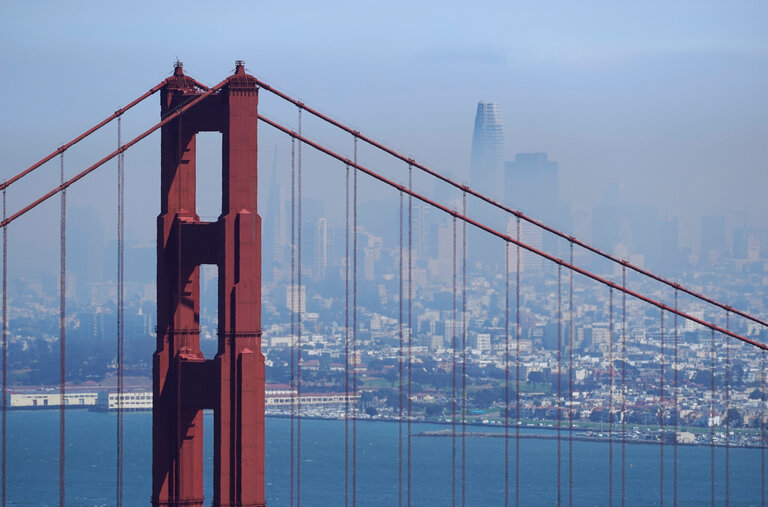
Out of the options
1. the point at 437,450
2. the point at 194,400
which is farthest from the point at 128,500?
the point at 194,400

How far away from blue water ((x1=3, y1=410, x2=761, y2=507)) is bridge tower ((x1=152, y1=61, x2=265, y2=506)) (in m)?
56.3

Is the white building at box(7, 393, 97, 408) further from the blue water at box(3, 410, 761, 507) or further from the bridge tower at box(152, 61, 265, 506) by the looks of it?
the bridge tower at box(152, 61, 265, 506)

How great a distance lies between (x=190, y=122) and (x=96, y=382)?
130 metres

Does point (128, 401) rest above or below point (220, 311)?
below

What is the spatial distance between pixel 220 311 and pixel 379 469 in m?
80.7

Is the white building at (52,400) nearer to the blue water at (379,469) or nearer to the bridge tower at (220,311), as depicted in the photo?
the blue water at (379,469)

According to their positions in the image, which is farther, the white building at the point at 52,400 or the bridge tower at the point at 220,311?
the white building at the point at 52,400

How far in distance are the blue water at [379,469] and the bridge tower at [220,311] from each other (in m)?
56.3

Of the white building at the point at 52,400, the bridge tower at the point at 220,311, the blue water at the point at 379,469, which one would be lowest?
the blue water at the point at 379,469

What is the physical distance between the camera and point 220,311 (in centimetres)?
2369

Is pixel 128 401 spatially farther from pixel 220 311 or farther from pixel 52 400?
pixel 220 311

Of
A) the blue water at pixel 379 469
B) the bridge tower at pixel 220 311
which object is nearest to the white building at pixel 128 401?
the blue water at pixel 379 469

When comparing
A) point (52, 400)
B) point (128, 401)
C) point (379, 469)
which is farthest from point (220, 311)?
point (52, 400)

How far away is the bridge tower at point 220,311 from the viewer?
2356cm
